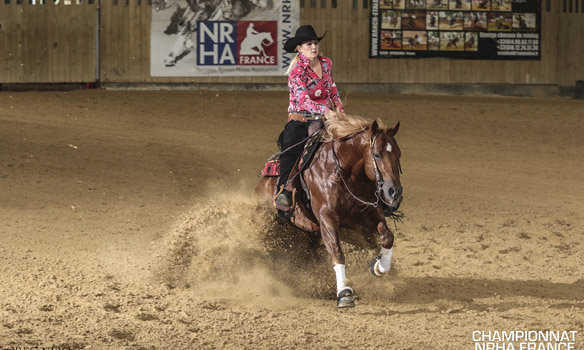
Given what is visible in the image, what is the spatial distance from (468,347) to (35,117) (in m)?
12.0

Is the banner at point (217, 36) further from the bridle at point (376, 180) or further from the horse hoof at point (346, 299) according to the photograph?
the horse hoof at point (346, 299)

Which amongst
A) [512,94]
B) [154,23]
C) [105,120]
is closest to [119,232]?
[105,120]

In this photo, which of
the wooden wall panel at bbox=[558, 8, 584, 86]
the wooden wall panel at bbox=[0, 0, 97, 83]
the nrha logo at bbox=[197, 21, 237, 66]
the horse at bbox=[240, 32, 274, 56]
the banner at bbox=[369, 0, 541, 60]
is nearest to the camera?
the wooden wall panel at bbox=[0, 0, 97, 83]

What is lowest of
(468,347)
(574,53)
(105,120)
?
(468,347)

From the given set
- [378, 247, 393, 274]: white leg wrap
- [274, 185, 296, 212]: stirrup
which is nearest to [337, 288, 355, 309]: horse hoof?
[378, 247, 393, 274]: white leg wrap

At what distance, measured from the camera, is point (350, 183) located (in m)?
6.96

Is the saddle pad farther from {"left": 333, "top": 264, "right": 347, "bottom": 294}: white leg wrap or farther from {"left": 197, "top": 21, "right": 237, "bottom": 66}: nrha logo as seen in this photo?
{"left": 197, "top": 21, "right": 237, "bottom": 66}: nrha logo

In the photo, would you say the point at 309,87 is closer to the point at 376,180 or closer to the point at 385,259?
the point at 376,180

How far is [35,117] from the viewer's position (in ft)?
52.5

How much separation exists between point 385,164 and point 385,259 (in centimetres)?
101

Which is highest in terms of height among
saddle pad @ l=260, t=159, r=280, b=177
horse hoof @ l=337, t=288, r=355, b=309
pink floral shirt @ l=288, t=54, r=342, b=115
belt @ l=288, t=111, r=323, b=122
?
pink floral shirt @ l=288, t=54, r=342, b=115

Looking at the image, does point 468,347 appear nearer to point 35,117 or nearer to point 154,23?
point 35,117

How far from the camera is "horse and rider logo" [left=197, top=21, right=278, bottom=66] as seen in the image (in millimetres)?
18969

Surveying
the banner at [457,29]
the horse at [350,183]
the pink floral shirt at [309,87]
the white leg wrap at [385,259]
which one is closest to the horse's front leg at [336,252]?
the horse at [350,183]
